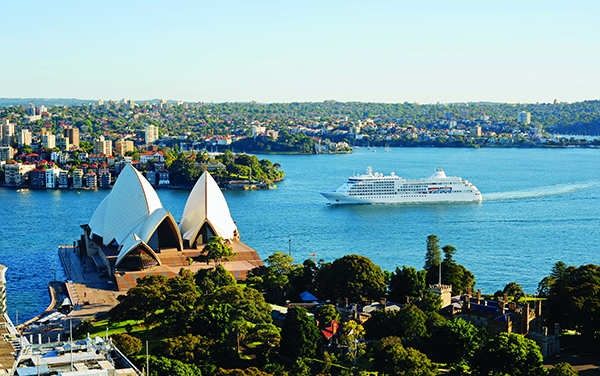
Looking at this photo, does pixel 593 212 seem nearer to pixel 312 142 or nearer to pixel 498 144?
pixel 312 142

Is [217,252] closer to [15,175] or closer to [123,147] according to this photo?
[15,175]

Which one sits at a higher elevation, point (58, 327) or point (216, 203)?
point (216, 203)

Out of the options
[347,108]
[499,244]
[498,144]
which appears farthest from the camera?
[347,108]

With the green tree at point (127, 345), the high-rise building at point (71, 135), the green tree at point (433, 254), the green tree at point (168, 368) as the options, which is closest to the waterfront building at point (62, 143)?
the high-rise building at point (71, 135)

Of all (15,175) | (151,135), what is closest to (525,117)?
(151,135)

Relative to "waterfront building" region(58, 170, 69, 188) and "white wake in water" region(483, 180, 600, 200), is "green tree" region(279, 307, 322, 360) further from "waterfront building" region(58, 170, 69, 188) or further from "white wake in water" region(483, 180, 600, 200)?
"waterfront building" region(58, 170, 69, 188)

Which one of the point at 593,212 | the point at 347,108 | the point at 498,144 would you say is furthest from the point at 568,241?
the point at 347,108
